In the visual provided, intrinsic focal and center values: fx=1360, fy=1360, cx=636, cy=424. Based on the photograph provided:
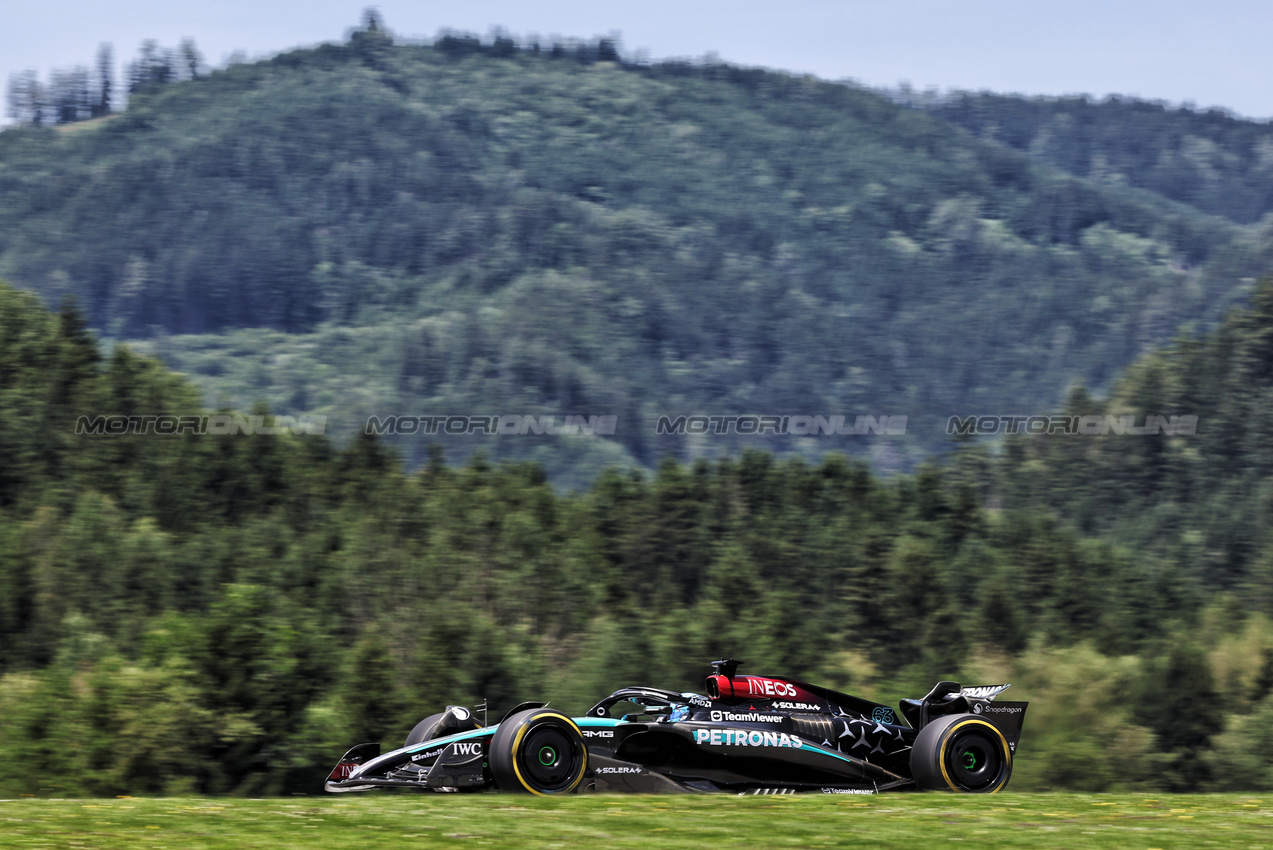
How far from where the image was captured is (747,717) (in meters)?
15.1

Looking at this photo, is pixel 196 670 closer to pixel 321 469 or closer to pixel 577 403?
pixel 321 469

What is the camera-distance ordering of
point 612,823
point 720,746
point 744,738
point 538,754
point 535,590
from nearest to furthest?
1. point 612,823
2. point 538,754
3. point 720,746
4. point 744,738
5. point 535,590

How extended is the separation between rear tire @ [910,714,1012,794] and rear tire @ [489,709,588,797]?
3.91m

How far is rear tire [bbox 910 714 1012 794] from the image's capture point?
1479cm

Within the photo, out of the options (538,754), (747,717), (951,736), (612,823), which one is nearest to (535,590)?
(747,717)

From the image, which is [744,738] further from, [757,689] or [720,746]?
[757,689]

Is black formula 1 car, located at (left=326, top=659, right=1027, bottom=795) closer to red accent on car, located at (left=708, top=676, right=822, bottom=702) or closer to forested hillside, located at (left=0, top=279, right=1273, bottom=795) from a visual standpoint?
red accent on car, located at (left=708, top=676, right=822, bottom=702)

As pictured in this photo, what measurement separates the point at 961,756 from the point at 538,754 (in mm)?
4886

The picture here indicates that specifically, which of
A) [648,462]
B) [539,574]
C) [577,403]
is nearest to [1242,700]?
→ [539,574]

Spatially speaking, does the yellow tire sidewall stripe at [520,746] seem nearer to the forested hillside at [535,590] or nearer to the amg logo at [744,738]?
the amg logo at [744,738]

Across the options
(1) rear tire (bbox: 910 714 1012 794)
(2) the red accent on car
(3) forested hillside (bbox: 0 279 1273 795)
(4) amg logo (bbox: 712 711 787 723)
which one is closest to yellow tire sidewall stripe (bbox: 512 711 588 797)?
(4) amg logo (bbox: 712 711 787 723)

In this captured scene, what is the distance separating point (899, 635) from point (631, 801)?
50716 millimetres

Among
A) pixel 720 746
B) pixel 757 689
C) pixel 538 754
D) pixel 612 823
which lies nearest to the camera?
pixel 612 823

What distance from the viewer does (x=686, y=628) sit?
51500 mm
